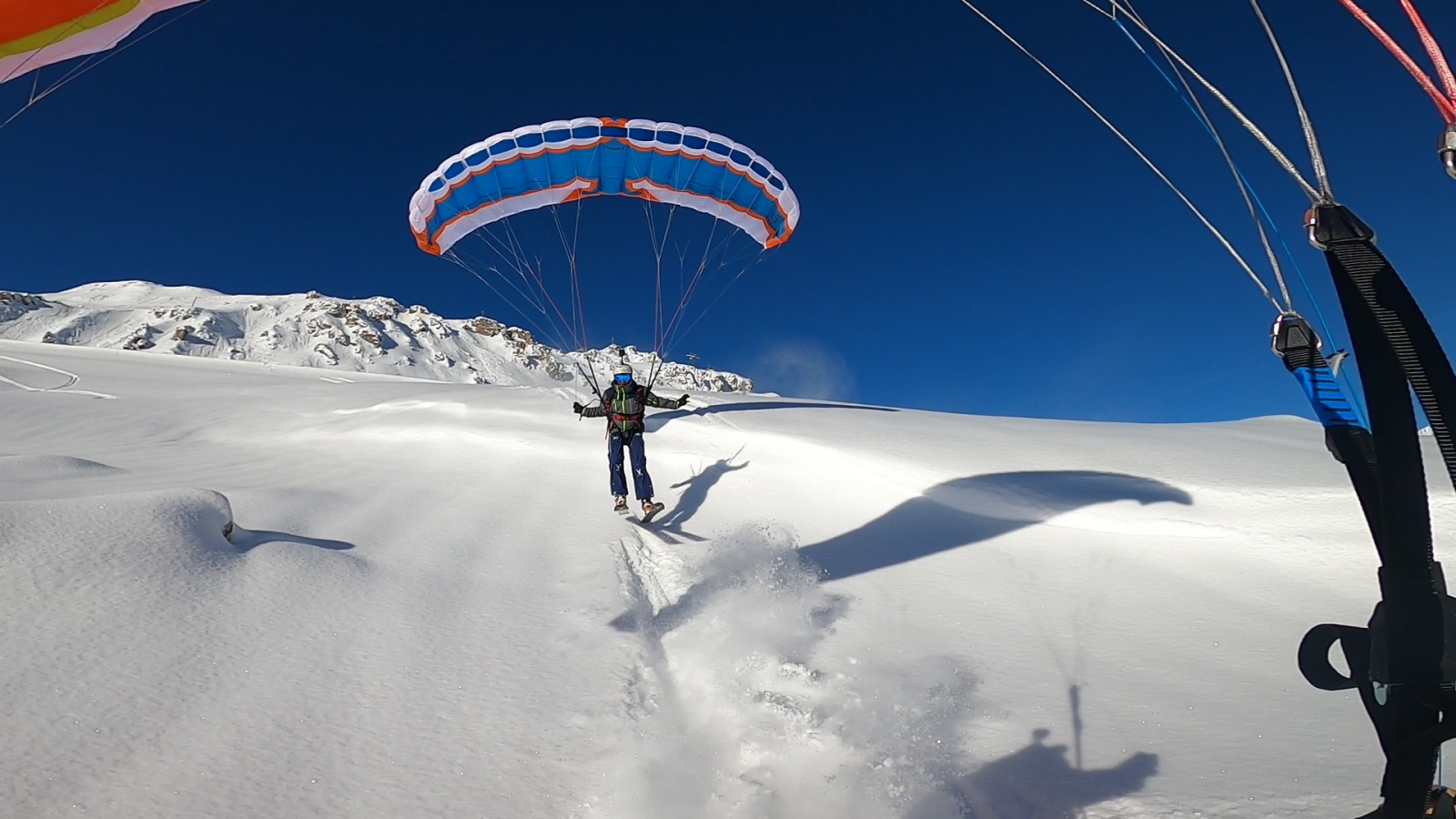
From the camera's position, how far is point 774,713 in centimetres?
334

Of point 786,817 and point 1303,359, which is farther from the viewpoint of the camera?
point 786,817

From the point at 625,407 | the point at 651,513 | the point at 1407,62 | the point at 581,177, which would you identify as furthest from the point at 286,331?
the point at 1407,62

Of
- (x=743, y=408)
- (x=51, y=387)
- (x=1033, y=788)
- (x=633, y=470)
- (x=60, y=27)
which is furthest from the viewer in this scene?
(x=51, y=387)

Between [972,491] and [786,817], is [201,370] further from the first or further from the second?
[786,817]

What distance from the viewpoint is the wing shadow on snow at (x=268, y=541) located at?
4301 millimetres

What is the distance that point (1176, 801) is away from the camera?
2541mm

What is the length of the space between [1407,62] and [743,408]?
10.8 meters

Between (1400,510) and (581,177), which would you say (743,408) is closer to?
(581,177)

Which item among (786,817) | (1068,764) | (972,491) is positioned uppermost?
(972,491)

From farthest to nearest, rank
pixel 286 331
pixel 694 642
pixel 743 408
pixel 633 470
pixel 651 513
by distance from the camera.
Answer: pixel 286 331 < pixel 743 408 < pixel 633 470 < pixel 651 513 < pixel 694 642

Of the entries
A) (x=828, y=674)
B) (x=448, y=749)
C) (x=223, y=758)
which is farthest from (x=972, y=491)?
(x=223, y=758)

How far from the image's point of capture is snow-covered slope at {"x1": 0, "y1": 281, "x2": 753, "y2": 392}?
105m

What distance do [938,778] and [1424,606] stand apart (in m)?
1.79

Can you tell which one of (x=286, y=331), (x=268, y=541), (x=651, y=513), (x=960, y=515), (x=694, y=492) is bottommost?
(x=268, y=541)
